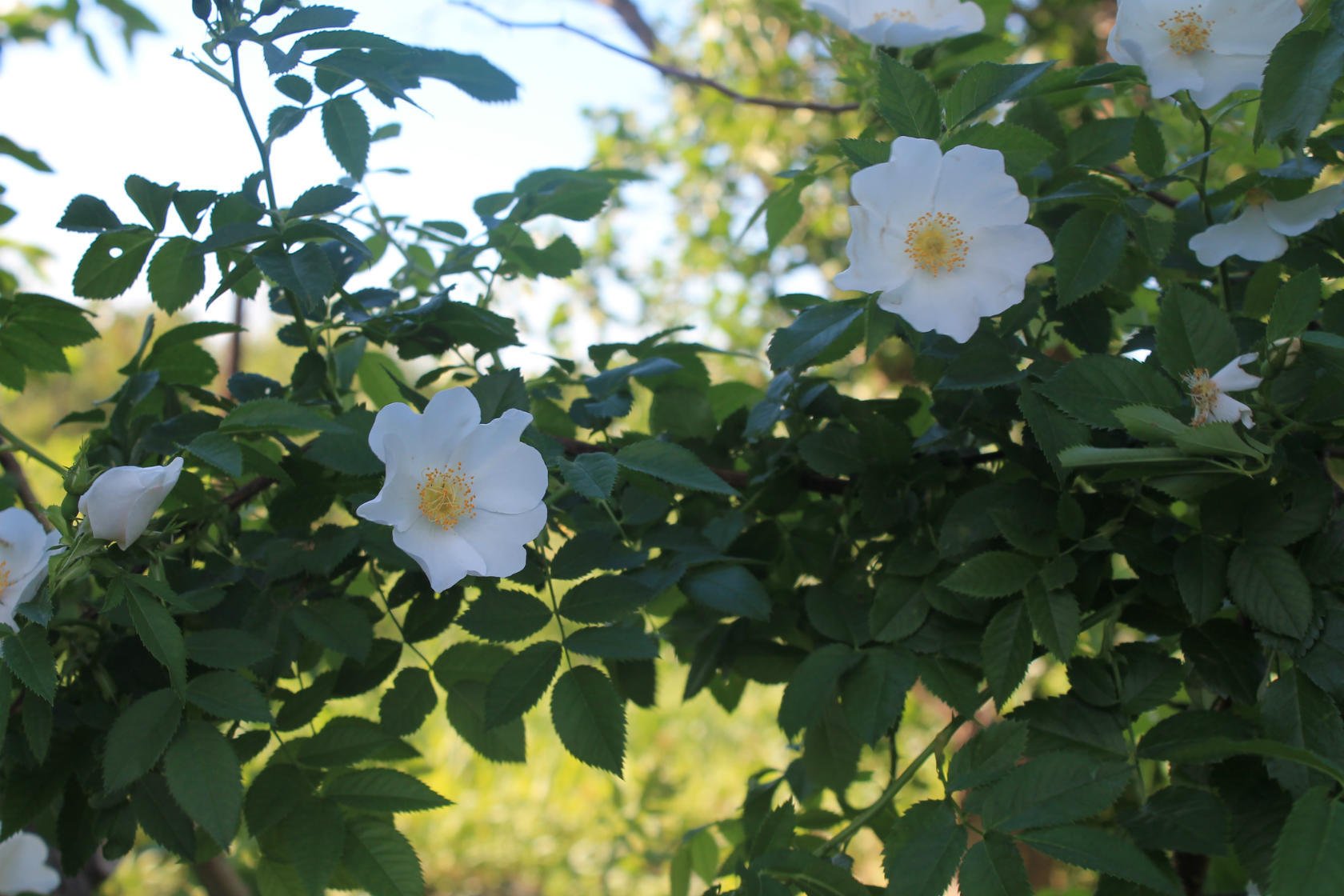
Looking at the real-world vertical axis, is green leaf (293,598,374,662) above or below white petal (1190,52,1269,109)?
below

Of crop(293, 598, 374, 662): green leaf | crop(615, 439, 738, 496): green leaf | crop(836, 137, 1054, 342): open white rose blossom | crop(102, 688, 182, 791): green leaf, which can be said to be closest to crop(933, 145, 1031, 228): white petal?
crop(836, 137, 1054, 342): open white rose blossom

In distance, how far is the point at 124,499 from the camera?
54cm

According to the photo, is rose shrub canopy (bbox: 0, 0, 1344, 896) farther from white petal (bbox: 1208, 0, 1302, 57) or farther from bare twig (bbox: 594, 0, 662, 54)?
bare twig (bbox: 594, 0, 662, 54)

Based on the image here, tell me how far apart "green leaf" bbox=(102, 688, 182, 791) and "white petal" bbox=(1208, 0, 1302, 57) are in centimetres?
77

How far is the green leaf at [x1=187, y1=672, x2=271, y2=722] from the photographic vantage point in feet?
1.97

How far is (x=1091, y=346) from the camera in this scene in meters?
0.71

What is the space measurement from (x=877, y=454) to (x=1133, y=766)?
0.25m

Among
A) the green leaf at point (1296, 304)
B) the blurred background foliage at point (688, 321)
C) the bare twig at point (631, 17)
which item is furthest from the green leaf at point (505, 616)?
the bare twig at point (631, 17)

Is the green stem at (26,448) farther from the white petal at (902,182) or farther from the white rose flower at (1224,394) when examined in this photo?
the white rose flower at (1224,394)

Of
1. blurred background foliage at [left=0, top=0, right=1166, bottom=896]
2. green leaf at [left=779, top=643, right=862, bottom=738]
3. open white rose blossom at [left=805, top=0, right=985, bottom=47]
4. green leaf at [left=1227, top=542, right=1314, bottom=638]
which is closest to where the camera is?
green leaf at [left=1227, top=542, right=1314, bottom=638]

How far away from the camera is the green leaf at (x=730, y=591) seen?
65 centimetres

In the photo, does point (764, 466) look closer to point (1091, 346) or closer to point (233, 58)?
point (1091, 346)

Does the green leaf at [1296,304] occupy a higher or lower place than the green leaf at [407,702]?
higher

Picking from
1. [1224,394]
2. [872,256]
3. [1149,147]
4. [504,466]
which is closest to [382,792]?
[504,466]
